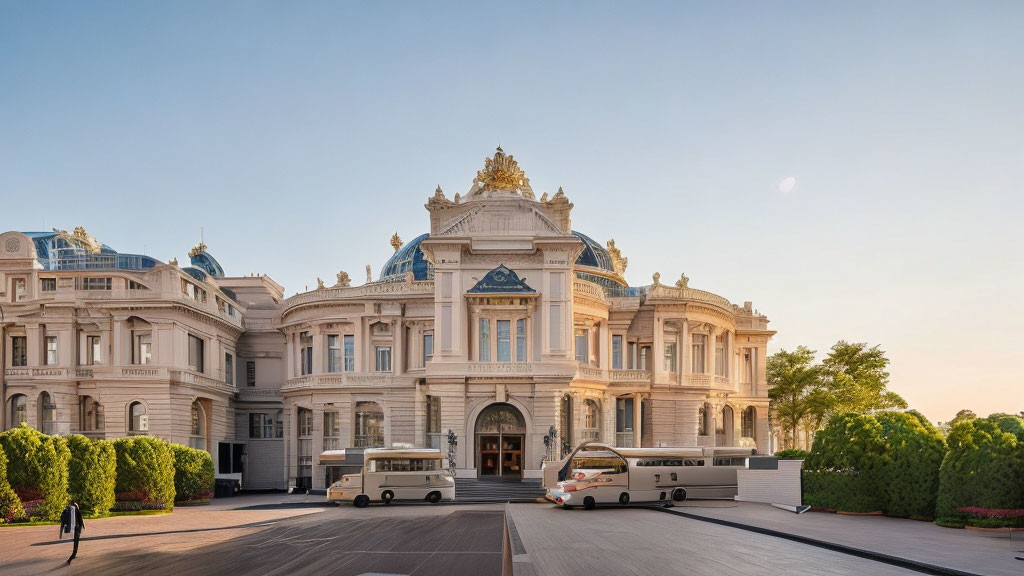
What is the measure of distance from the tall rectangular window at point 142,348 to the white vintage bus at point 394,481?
67.6ft

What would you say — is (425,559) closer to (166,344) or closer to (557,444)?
(557,444)

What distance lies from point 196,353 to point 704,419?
40.7 m

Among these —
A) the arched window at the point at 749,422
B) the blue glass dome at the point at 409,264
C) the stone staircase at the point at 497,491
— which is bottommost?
the stone staircase at the point at 497,491

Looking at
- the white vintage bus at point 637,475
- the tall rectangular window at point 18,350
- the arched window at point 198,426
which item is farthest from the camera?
the arched window at point 198,426

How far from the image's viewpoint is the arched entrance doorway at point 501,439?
56.8 meters

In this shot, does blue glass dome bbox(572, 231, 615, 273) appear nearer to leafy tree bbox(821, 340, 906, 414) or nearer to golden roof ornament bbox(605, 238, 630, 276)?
golden roof ornament bbox(605, 238, 630, 276)

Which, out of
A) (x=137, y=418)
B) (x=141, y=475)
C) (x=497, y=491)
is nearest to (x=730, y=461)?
(x=497, y=491)

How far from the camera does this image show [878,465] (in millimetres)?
34688

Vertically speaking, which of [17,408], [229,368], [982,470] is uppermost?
[229,368]

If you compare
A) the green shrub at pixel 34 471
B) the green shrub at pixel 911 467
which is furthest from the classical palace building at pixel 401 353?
the green shrub at pixel 911 467

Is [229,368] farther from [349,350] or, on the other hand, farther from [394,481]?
[394,481]

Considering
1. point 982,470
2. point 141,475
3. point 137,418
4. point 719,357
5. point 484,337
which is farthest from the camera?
point 719,357

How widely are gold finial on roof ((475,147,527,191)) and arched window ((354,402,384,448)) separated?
18612mm

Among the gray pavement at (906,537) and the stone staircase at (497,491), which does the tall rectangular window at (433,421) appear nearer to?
the stone staircase at (497,491)
